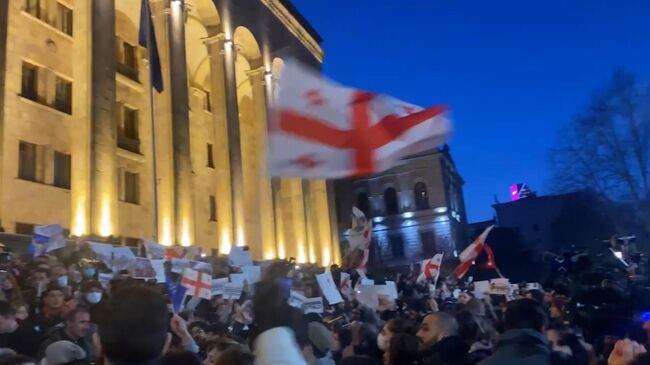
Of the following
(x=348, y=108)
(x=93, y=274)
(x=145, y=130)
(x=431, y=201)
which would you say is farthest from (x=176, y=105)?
(x=431, y=201)

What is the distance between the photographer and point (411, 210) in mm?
57812

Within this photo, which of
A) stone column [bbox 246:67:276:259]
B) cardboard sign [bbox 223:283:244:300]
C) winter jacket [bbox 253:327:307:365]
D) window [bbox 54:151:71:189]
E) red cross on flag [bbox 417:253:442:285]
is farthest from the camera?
stone column [bbox 246:67:276:259]

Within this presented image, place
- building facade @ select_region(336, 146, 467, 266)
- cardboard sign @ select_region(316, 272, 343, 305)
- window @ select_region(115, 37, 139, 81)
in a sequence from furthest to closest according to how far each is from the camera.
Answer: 1. building facade @ select_region(336, 146, 467, 266)
2. window @ select_region(115, 37, 139, 81)
3. cardboard sign @ select_region(316, 272, 343, 305)

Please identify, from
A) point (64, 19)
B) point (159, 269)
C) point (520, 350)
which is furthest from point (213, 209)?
point (520, 350)

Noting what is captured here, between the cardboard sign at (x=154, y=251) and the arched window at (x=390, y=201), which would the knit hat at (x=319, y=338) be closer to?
the cardboard sign at (x=154, y=251)

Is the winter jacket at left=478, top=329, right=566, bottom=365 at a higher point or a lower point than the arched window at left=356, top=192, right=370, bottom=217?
lower

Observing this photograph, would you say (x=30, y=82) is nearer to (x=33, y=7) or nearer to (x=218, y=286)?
(x=33, y=7)

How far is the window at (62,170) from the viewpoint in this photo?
20.4 metres

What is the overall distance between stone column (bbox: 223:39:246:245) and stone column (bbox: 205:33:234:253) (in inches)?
6.3

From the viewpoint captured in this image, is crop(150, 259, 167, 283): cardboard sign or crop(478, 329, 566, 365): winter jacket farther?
crop(150, 259, 167, 283): cardboard sign

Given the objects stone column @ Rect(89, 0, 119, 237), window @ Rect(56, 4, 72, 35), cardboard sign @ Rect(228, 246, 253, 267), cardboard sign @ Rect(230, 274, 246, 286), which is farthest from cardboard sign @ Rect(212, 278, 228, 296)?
window @ Rect(56, 4, 72, 35)

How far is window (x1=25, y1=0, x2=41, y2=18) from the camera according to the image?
19.8m

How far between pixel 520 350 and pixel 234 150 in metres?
23.2

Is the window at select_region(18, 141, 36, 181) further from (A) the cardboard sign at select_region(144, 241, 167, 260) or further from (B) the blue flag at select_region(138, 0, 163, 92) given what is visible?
(A) the cardboard sign at select_region(144, 241, 167, 260)
